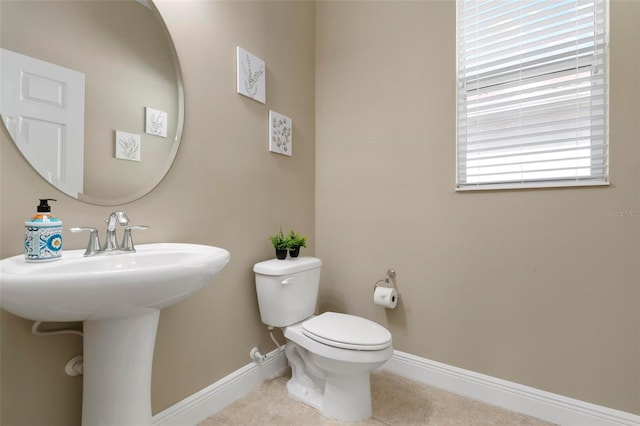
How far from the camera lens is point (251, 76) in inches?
65.2

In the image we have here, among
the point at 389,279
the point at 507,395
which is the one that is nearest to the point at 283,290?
the point at 389,279

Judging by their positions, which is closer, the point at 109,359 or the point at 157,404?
the point at 109,359

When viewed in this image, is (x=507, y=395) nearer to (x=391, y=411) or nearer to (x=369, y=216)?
(x=391, y=411)

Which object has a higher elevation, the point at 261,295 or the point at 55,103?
the point at 55,103

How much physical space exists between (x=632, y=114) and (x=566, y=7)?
58 cm

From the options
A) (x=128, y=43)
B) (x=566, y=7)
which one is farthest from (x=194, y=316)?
(x=566, y=7)

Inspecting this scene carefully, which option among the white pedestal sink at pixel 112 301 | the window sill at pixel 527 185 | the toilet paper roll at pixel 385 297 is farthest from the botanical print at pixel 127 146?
the window sill at pixel 527 185

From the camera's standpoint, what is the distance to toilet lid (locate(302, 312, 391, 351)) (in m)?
1.32

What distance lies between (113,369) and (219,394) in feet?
2.30

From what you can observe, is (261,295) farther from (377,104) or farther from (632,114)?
(632,114)

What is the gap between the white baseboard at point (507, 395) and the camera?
1.35 metres

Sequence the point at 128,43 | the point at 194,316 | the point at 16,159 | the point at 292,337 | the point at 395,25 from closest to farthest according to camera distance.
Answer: the point at 16,159 → the point at 128,43 → the point at 194,316 → the point at 292,337 → the point at 395,25

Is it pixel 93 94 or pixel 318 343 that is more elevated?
pixel 93 94

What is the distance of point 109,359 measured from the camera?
930 mm
